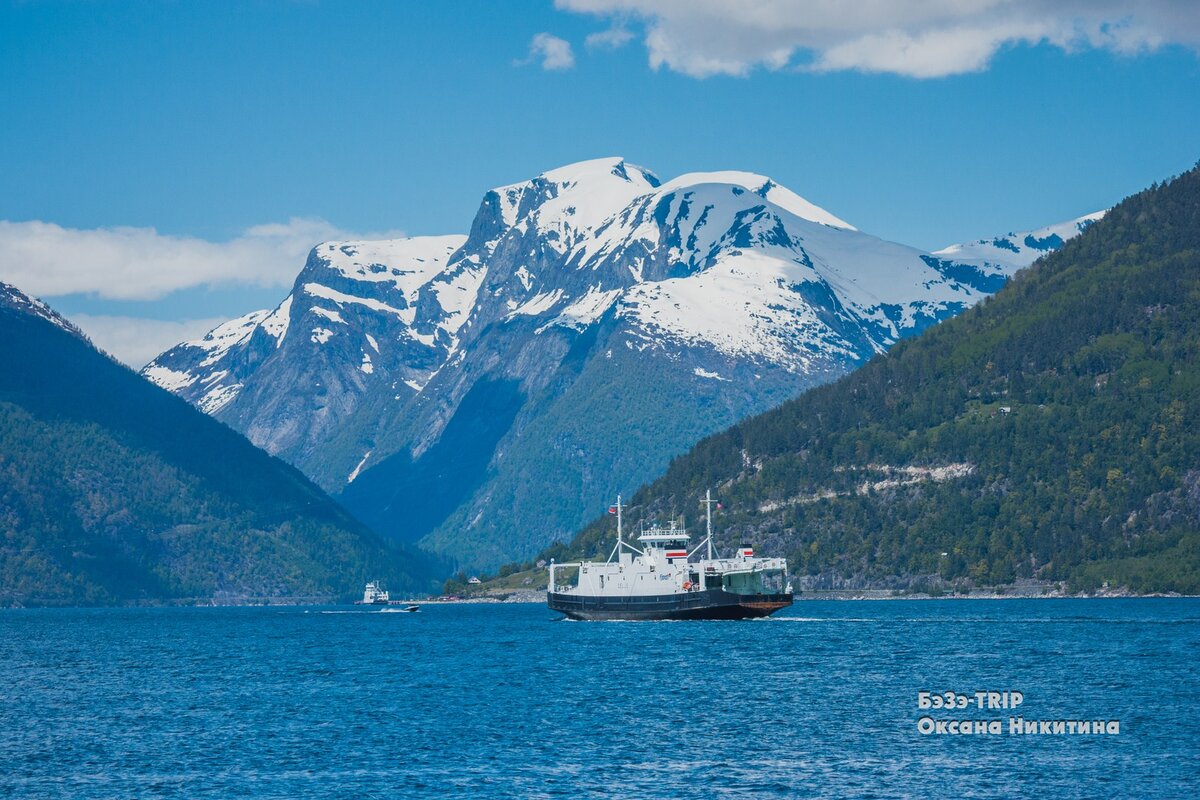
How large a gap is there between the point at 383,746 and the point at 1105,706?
52.9 metres

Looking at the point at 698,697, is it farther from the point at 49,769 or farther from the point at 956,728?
the point at 49,769

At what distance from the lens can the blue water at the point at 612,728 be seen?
10419cm

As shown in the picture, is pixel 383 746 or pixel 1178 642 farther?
pixel 1178 642

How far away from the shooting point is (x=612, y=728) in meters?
128

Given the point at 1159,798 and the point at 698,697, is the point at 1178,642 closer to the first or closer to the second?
the point at 698,697

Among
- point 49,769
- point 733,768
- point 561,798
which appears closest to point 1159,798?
point 733,768

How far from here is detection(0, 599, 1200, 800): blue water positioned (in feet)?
342

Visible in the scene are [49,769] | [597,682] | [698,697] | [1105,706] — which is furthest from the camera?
[597,682]

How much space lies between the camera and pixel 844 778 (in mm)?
104188

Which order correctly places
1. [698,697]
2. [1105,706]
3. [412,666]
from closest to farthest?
[1105,706]
[698,697]
[412,666]

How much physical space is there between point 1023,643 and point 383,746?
94036 millimetres

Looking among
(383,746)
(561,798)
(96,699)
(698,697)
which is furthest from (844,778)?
(96,699)

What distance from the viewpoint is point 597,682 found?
162 metres

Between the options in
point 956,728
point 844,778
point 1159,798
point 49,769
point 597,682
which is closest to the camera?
point 1159,798
